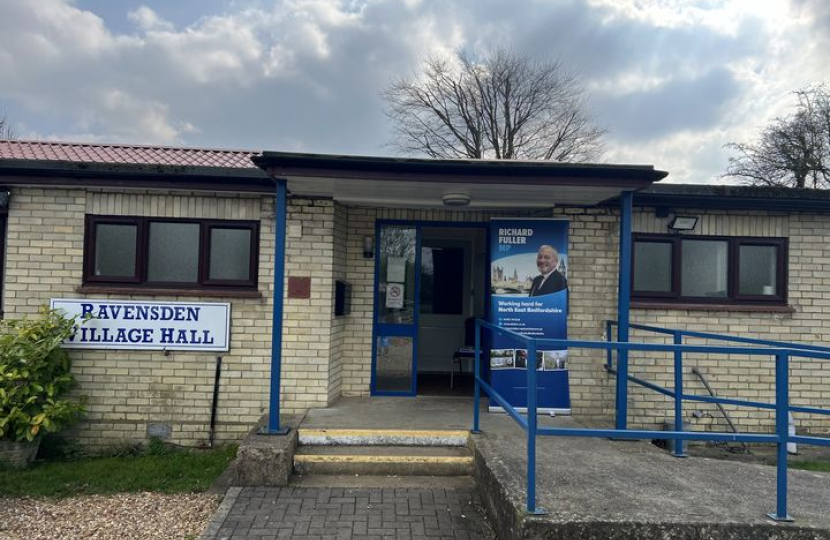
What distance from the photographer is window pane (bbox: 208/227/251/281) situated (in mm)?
6449

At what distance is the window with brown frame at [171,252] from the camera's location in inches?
250

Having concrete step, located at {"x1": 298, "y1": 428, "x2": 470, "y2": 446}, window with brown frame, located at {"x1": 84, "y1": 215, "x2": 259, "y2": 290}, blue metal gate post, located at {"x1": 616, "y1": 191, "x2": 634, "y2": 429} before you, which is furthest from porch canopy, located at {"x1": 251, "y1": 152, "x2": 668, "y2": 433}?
window with brown frame, located at {"x1": 84, "y1": 215, "x2": 259, "y2": 290}

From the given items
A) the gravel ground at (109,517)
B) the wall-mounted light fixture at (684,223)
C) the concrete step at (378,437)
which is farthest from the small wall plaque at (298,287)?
the wall-mounted light fixture at (684,223)

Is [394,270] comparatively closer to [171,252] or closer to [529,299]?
[529,299]

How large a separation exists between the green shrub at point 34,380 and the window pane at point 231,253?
66.0 inches

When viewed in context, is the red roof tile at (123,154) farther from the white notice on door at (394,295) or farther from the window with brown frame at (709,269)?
the window with brown frame at (709,269)

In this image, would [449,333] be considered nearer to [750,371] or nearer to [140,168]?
[750,371]

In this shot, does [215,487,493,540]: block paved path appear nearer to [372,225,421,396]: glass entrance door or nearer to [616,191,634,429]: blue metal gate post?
[616,191,634,429]: blue metal gate post

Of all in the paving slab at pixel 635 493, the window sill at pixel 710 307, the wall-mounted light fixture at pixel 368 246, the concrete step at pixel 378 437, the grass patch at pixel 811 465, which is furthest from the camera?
the wall-mounted light fixture at pixel 368 246

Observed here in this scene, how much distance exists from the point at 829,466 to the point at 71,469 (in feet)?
26.3

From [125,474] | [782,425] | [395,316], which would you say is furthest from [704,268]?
[125,474]

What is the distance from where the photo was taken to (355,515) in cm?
416

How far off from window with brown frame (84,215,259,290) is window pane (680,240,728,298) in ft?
17.0

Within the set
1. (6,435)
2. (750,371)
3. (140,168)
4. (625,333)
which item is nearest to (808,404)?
(750,371)
